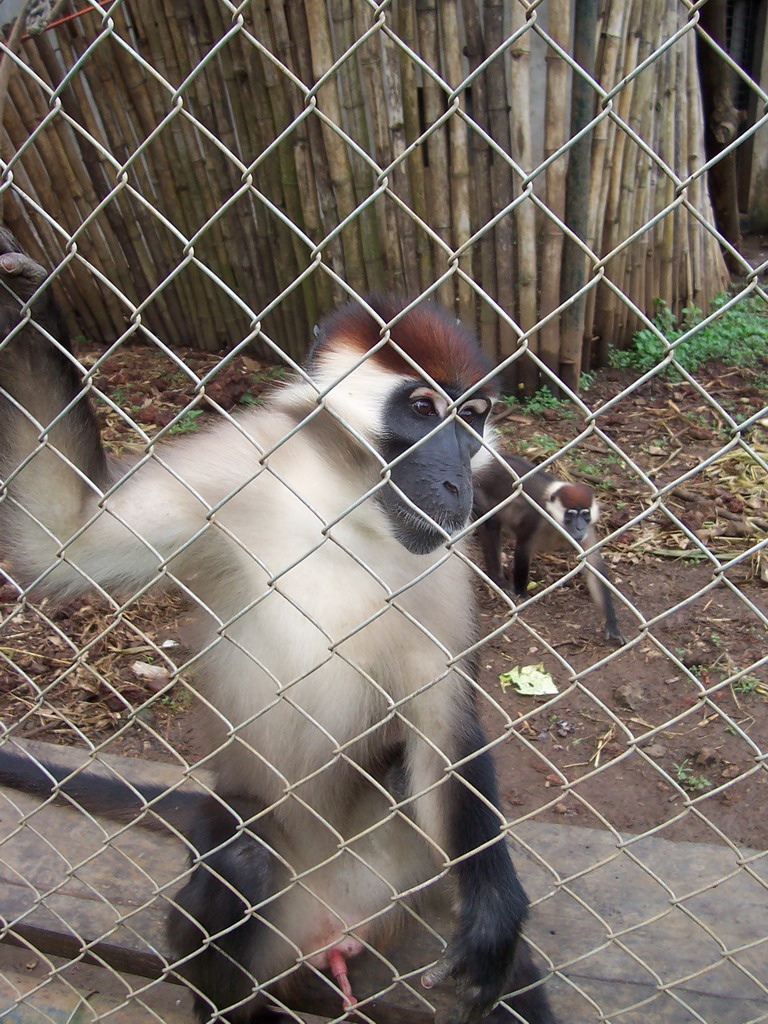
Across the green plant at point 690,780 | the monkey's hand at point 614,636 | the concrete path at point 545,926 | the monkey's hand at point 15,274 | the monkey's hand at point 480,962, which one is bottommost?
the monkey's hand at point 614,636

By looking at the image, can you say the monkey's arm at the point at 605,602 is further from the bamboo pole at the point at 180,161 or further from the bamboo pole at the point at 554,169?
the bamboo pole at the point at 180,161

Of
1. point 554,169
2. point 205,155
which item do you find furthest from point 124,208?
point 554,169

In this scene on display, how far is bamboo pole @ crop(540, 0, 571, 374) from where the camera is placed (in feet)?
15.3

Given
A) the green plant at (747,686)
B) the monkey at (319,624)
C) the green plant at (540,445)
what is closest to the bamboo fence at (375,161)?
the green plant at (540,445)

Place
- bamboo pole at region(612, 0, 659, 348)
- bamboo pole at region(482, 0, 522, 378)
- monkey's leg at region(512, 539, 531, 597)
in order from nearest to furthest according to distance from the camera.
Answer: bamboo pole at region(482, 0, 522, 378), monkey's leg at region(512, 539, 531, 597), bamboo pole at region(612, 0, 659, 348)

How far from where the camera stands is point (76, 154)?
6070mm

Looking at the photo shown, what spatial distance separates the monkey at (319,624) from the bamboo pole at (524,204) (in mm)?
2520

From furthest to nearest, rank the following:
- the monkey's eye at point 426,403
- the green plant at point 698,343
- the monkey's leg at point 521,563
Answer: the green plant at point 698,343 → the monkey's leg at point 521,563 → the monkey's eye at point 426,403

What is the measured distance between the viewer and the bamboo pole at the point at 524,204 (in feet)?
15.8

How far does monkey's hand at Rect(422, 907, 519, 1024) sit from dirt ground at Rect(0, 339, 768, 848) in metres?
0.54

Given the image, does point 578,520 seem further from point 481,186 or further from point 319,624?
point 319,624

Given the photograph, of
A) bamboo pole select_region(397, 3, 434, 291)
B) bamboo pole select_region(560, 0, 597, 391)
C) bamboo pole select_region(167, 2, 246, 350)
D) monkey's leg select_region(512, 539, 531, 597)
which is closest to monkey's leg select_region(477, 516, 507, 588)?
monkey's leg select_region(512, 539, 531, 597)

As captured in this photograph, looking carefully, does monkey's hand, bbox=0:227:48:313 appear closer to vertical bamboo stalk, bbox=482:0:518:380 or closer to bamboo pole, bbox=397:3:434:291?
bamboo pole, bbox=397:3:434:291

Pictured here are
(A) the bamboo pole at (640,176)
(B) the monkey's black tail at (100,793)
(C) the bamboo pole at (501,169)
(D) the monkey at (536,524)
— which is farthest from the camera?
(A) the bamboo pole at (640,176)
